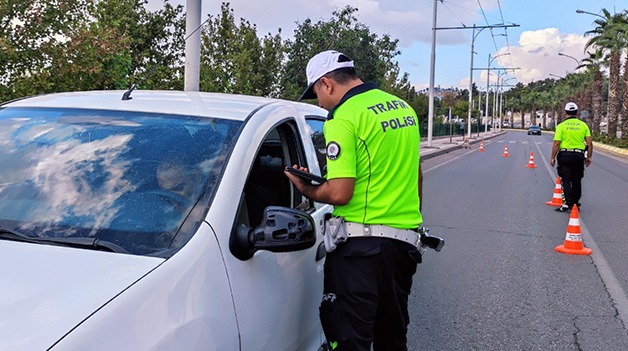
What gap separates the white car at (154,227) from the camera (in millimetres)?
1615

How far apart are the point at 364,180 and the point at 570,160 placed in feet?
28.5

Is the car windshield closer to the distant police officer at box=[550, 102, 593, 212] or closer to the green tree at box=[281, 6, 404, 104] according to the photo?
the distant police officer at box=[550, 102, 593, 212]

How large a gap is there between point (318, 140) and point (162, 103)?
3.66ft

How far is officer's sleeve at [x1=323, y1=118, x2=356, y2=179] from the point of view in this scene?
8.55 feet

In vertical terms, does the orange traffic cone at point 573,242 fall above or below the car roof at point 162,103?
below

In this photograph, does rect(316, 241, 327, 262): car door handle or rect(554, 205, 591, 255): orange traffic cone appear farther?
rect(554, 205, 591, 255): orange traffic cone

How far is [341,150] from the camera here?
261cm

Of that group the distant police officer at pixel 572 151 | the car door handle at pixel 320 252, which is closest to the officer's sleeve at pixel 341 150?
the car door handle at pixel 320 252

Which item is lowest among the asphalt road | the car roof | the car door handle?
the asphalt road

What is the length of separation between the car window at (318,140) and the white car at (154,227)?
0.24 metres

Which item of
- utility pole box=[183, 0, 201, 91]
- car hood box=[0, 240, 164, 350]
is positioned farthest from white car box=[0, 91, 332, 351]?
utility pole box=[183, 0, 201, 91]

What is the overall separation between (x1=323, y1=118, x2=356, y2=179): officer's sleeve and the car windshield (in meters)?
0.43

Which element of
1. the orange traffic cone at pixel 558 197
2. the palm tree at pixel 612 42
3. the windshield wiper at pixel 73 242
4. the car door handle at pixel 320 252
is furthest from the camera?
the palm tree at pixel 612 42

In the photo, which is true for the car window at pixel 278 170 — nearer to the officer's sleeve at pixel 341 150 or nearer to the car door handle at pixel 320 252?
the car door handle at pixel 320 252
